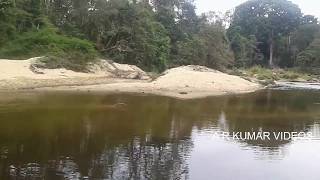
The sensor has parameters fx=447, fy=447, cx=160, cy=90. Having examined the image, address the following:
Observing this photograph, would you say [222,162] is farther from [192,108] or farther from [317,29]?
[317,29]

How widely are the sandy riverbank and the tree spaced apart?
65214 mm

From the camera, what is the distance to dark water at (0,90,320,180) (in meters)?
11.1

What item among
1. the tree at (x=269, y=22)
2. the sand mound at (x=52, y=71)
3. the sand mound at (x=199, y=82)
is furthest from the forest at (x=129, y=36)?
Answer: the sand mound at (x=199, y=82)

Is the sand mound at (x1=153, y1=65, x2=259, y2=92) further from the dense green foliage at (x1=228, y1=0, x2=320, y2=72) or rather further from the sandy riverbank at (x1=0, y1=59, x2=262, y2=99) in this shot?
the dense green foliage at (x1=228, y1=0, x2=320, y2=72)

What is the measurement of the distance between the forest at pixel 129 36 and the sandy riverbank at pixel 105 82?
2.43m

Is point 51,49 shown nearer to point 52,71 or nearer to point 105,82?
point 52,71

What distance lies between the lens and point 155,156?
41.7 ft

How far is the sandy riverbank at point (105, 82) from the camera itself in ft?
104

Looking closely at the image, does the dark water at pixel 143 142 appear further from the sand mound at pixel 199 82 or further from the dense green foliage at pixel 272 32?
the dense green foliage at pixel 272 32

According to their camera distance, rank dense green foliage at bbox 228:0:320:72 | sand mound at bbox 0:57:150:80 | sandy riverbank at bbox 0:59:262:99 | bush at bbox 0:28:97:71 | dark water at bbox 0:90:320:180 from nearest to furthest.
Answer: dark water at bbox 0:90:320:180 → sandy riverbank at bbox 0:59:262:99 → sand mound at bbox 0:57:150:80 → bush at bbox 0:28:97:71 → dense green foliage at bbox 228:0:320:72

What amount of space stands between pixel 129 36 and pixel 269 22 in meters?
60.7

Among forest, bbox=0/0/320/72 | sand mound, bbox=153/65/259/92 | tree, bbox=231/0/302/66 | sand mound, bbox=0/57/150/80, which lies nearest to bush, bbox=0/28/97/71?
forest, bbox=0/0/320/72

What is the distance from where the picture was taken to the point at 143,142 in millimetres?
14656

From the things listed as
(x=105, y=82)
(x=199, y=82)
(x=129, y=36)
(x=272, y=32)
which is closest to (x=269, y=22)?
(x=272, y=32)
